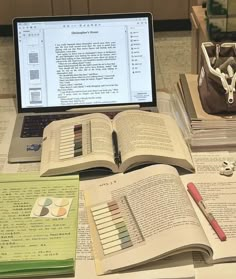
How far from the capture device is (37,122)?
1.43 meters

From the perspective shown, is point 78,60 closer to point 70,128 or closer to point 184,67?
point 70,128

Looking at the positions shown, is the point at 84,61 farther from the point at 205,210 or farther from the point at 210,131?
the point at 205,210

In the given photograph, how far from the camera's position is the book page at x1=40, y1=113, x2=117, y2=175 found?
46.5 inches

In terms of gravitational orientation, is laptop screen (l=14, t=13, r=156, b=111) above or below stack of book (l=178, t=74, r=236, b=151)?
above

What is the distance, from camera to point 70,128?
132cm

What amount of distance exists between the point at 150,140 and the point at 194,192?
17 cm

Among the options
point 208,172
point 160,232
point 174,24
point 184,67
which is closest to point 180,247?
point 160,232

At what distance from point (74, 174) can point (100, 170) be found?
0.06m

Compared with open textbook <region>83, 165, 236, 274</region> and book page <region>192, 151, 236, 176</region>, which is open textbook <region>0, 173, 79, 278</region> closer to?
open textbook <region>83, 165, 236, 274</region>

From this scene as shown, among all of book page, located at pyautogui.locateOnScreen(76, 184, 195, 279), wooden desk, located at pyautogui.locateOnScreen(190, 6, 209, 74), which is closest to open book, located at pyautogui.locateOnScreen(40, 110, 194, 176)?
book page, located at pyautogui.locateOnScreen(76, 184, 195, 279)

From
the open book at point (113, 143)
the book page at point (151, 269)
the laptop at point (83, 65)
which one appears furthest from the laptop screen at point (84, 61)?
the book page at point (151, 269)

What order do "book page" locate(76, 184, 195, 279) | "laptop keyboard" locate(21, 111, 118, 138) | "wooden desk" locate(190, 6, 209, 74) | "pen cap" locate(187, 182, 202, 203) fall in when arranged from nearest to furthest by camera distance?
"book page" locate(76, 184, 195, 279) → "pen cap" locate(187, 182, 202, 203) → "laptop keyboard" locate(21, 111, 118, 138) → "wooden desk" locate(190, 6, 209, 74)

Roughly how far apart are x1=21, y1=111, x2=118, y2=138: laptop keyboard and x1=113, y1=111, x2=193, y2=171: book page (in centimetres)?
14

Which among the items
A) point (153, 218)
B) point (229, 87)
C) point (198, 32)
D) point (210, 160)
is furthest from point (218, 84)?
point (198, 32)
